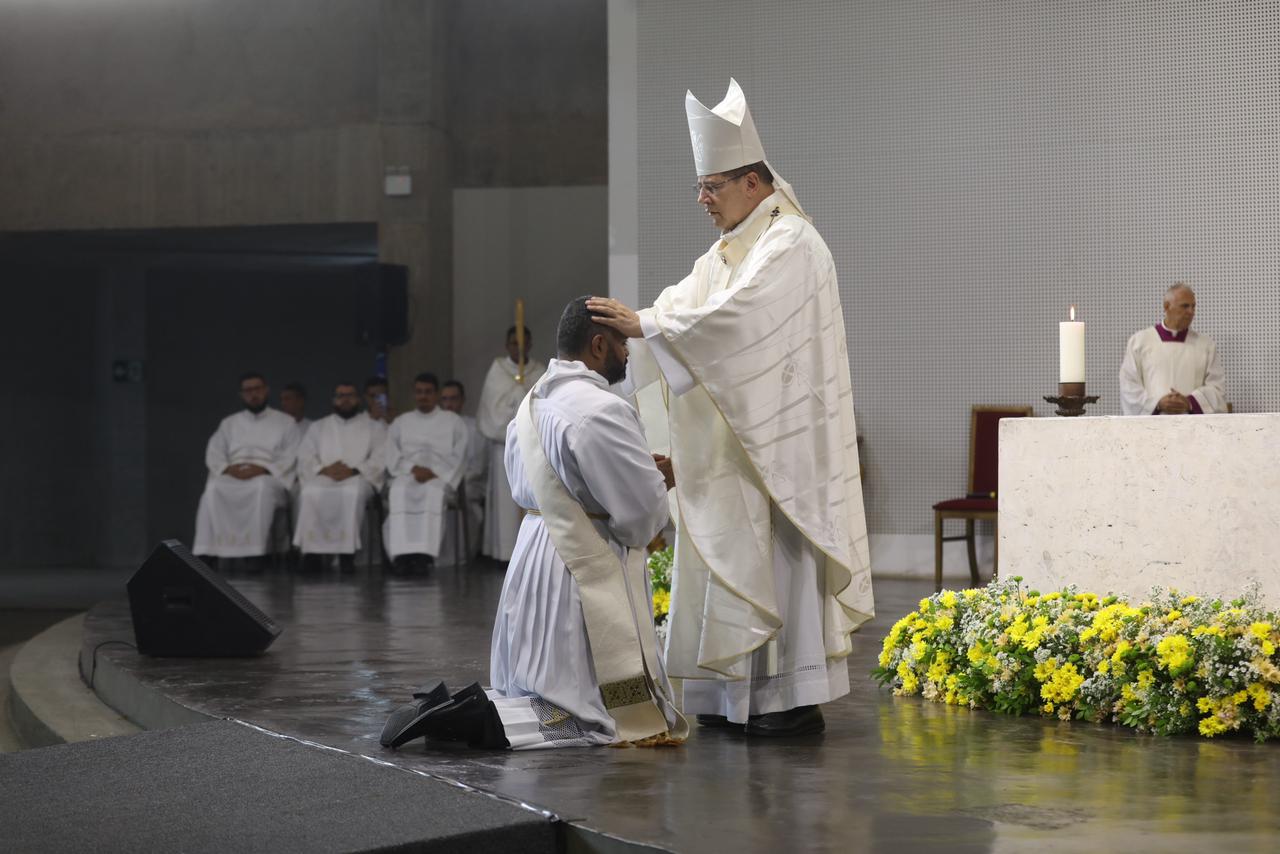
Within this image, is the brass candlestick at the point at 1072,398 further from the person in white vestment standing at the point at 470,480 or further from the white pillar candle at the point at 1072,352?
the person in white vestment standing at the point at 470,480

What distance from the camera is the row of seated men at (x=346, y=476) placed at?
10.7 m

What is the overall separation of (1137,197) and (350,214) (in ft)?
20.8

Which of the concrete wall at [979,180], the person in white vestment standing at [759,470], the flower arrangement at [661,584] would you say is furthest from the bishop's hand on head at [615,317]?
the concrete wall at [979,180]

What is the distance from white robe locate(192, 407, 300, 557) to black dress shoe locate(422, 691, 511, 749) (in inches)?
289

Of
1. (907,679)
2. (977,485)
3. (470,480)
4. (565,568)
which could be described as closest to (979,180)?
(977,485)

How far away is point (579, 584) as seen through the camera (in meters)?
3.91

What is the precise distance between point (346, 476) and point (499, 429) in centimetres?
113

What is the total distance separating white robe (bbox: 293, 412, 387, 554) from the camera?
10.8 m

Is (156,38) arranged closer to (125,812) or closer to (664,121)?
(664,121)

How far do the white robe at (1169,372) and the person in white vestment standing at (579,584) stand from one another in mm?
5218

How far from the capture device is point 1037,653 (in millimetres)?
4469

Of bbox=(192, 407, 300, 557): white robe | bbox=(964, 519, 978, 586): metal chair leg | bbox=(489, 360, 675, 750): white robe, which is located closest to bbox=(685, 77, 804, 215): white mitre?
bbox=(489, 360, 675, 750): white robe

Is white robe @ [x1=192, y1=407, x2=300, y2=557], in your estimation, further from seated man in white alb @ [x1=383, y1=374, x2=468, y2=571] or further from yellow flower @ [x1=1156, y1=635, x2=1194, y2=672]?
yellow flower @ [x1=1156, y1=635, x2=1194, y2=672]

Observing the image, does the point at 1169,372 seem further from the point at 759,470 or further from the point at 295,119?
the point at 295,119
